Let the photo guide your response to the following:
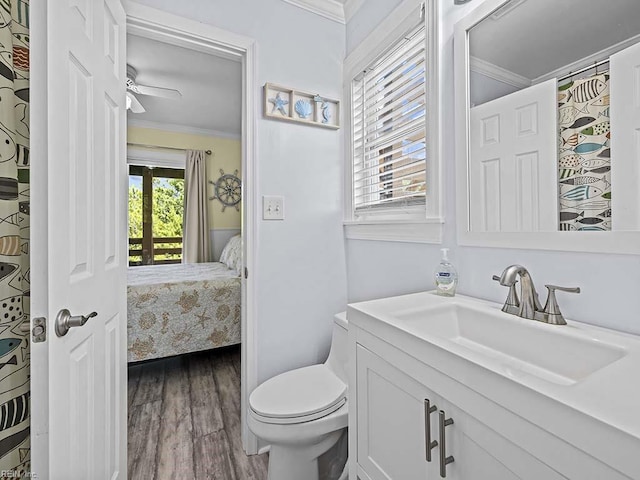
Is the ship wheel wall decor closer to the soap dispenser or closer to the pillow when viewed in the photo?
the pillow

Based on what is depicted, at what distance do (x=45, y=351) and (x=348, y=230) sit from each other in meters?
1.45

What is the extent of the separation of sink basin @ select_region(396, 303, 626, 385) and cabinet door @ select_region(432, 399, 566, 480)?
123 mm

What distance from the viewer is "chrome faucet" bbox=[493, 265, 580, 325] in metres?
0.84

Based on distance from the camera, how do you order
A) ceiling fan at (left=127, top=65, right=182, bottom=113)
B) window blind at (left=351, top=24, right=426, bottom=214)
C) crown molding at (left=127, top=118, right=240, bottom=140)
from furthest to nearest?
crown molding at (left=127, top=118, right=240, bottom=140) < ceiling fan at (left=127, top=65, right=182, bottom=113) < window blind at (left=351, top=24, right=426, bottom=214)

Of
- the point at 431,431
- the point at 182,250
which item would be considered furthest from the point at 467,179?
the point at 182,250

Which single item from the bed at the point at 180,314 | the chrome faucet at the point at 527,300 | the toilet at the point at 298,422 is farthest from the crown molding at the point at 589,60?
the bed at the point at 180,314

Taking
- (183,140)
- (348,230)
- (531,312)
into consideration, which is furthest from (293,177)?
(183,140)

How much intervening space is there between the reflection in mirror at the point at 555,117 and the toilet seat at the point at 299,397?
90 centimetres

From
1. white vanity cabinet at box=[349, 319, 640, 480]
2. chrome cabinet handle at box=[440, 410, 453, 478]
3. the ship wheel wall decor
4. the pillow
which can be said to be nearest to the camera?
white vanity cabinet at box=[349, 319, 640, 480]

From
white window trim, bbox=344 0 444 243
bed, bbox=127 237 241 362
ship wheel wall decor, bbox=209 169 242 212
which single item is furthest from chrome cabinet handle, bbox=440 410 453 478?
ship wheel wall decor, bbox=209 169 242 212

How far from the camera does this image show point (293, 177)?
1.74 metres

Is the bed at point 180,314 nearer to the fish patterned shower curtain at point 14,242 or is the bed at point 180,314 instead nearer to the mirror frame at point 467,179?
the fish patterned shower curtain at point 14,242

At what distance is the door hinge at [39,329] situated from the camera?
72 cm

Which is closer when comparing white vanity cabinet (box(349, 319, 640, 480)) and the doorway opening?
white vanity cabinet (box(349, 319, 640, 480))
